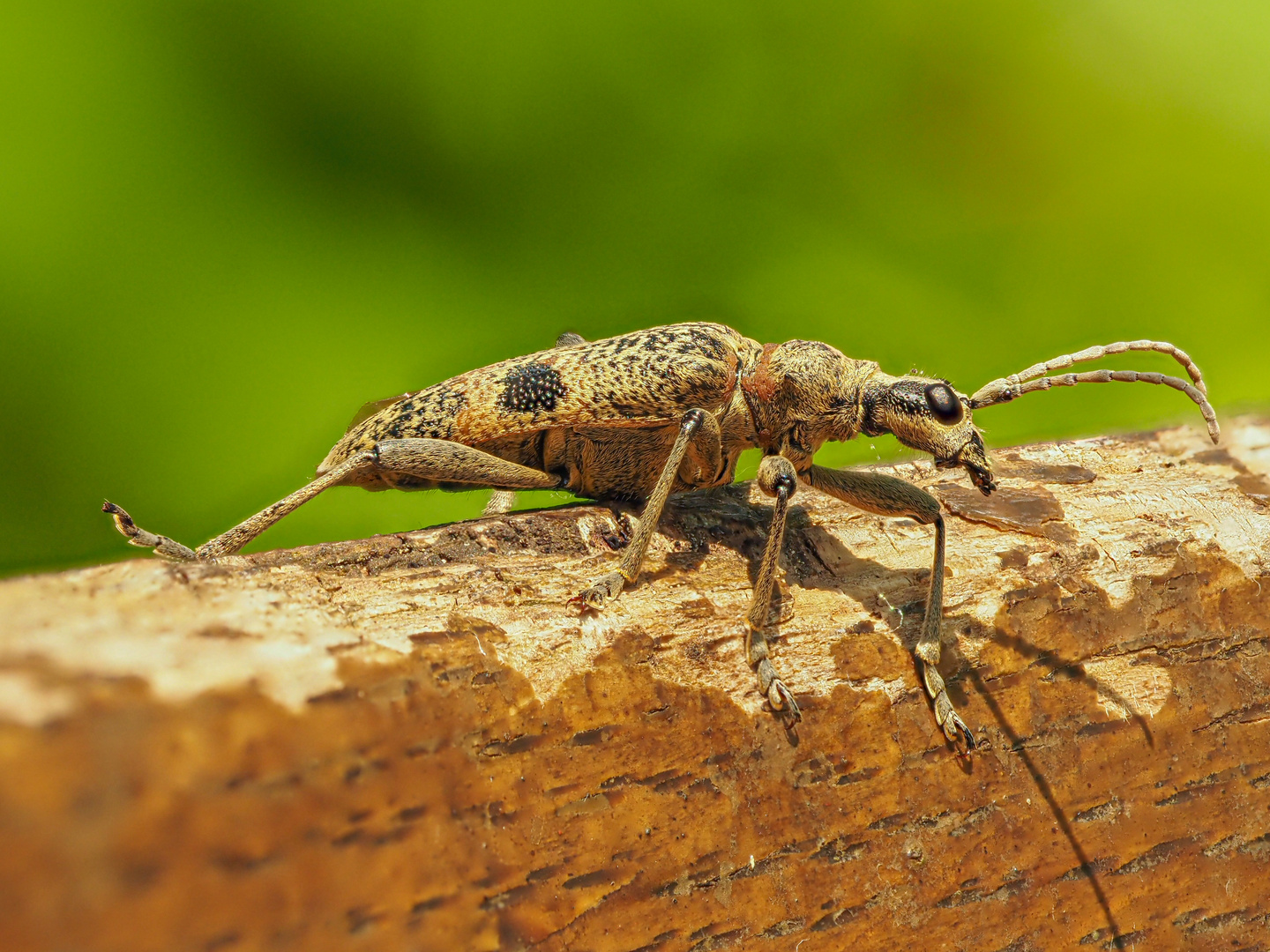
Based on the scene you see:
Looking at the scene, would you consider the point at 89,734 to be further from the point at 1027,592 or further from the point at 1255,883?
the point at 1255,883

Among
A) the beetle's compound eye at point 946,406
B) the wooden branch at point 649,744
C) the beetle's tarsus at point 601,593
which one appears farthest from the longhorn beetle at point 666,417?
the beetle's tarsus at point 601,593

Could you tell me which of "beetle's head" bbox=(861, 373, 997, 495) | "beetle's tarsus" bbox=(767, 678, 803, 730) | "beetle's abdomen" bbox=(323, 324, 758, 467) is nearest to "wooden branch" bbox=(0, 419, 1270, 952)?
"beetle's tarsus" bbox=(767, 678, 803, 730)

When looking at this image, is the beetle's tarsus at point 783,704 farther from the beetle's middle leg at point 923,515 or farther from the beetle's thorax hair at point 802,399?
the beetle's thorax hair at point 802,399

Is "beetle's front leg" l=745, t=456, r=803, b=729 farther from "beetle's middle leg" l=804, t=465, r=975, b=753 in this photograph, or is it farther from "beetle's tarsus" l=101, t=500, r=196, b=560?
"beetle's tarsus" l=101, t=500, r=196, b=560

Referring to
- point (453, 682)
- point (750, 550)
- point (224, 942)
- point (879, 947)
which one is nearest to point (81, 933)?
point (224, 942)

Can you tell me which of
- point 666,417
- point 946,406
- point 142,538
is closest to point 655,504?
point 666,417

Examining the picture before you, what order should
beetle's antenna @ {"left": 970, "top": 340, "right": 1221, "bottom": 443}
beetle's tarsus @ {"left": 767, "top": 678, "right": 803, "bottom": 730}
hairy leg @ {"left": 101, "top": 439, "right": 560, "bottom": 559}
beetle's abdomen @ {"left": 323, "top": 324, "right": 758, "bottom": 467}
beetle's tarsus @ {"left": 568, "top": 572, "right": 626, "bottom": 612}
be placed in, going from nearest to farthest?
beetle's tarsus @ {"left": 767, "top": 678, "right": 803, "bottom": 730}, beetle's tarsus @ {"left": 568, "top": 572, "right": 626, "bottom": 612}, hairy leg @ {"left": 101, "top": 439, "right": 560, "bottom": 559}, beetle's antenna @ {"left": 970, "top": 340, "right": 1221, "bottom": 443}, beetle's abdomen @ {"left": 323, "top": 324, "right": 758, "bottom": 467}
